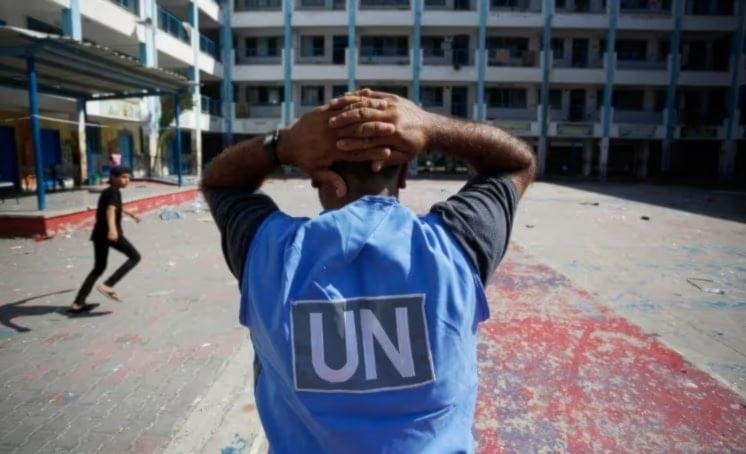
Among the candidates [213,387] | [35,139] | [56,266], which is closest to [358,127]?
[213,387]

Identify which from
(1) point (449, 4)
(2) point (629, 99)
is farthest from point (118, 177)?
(2) point (629, 99)

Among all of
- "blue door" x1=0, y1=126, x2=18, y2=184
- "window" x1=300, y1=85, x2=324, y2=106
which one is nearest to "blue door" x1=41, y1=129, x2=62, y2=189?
"blue door" x1=0, y1=126, x2=18, y2=184

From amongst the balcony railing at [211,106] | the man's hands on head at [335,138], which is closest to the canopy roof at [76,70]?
the man's hands on head at [335,138]

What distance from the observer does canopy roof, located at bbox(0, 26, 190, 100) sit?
8.93 metres

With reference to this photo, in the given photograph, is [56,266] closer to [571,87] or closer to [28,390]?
[28,390]

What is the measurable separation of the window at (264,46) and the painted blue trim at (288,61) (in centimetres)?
109

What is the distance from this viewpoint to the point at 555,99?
3050 cm

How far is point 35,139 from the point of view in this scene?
9039 mm

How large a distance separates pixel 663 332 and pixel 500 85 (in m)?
27.8

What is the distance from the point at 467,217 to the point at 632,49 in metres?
34.6

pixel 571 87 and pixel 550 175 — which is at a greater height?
pixel 571 87

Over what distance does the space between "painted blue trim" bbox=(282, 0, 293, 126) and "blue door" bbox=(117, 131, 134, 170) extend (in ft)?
30.0

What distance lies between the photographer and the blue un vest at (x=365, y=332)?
36.0 inches

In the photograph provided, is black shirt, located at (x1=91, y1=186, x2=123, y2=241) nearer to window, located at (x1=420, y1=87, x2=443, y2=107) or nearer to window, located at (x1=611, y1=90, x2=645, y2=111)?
window, located at (x1=420, y1=87, x2=443, y2=107)
